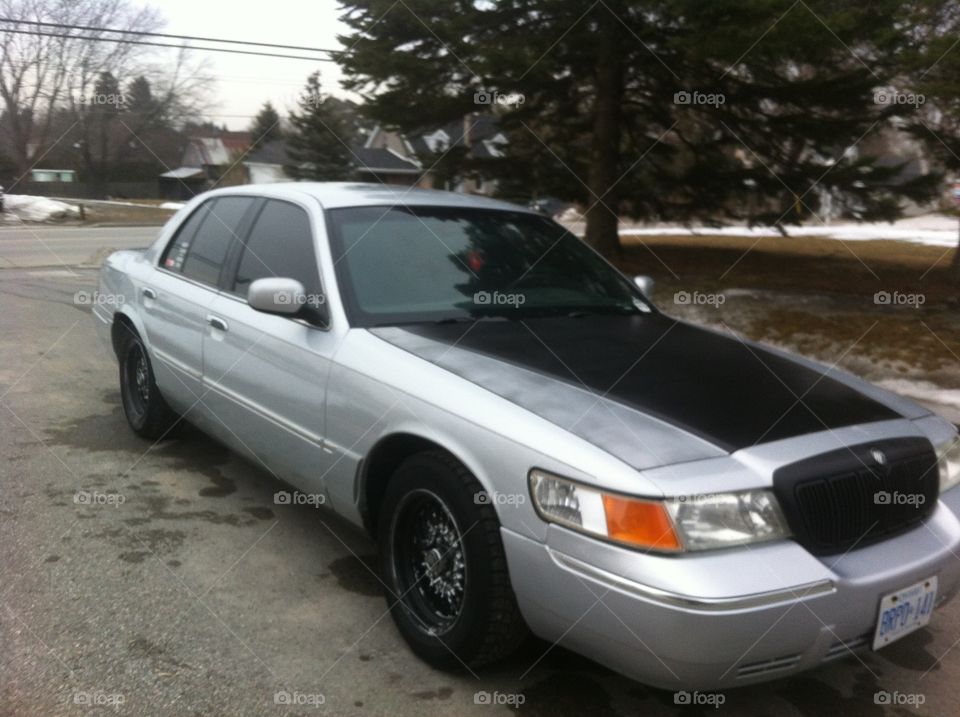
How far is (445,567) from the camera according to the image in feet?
9.91

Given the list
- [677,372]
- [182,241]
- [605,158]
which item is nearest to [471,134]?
[605,158]

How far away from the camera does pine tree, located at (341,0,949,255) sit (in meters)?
9.53

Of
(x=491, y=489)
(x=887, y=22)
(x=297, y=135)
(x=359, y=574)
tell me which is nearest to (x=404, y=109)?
(x=887, y=22)

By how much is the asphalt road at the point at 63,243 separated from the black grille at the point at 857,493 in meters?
12.3

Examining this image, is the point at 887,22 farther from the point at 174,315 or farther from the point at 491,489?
the point at 491,489

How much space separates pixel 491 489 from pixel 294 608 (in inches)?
46.0

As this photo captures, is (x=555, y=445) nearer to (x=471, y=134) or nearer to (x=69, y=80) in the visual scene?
(x=471, y=134)

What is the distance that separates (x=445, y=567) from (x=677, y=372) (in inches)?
42.8

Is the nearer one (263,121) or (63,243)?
(63,243)

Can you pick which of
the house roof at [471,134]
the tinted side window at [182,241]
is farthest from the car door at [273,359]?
the house roof at [471,134]

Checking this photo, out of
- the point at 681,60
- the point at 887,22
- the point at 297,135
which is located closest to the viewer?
the point at 887,22

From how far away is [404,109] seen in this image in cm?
1284

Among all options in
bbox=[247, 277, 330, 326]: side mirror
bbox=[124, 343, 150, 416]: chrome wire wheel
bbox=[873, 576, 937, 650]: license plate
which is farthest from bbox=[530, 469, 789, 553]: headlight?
bbox=[124, 343, 150, 416]: chrome wire wheel

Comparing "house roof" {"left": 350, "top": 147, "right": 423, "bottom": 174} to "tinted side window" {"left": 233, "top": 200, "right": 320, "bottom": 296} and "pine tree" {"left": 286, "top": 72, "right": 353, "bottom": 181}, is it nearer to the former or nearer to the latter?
"pine tree" {"left": 286, "top": 72, "right": 353, "bottom": 181}
